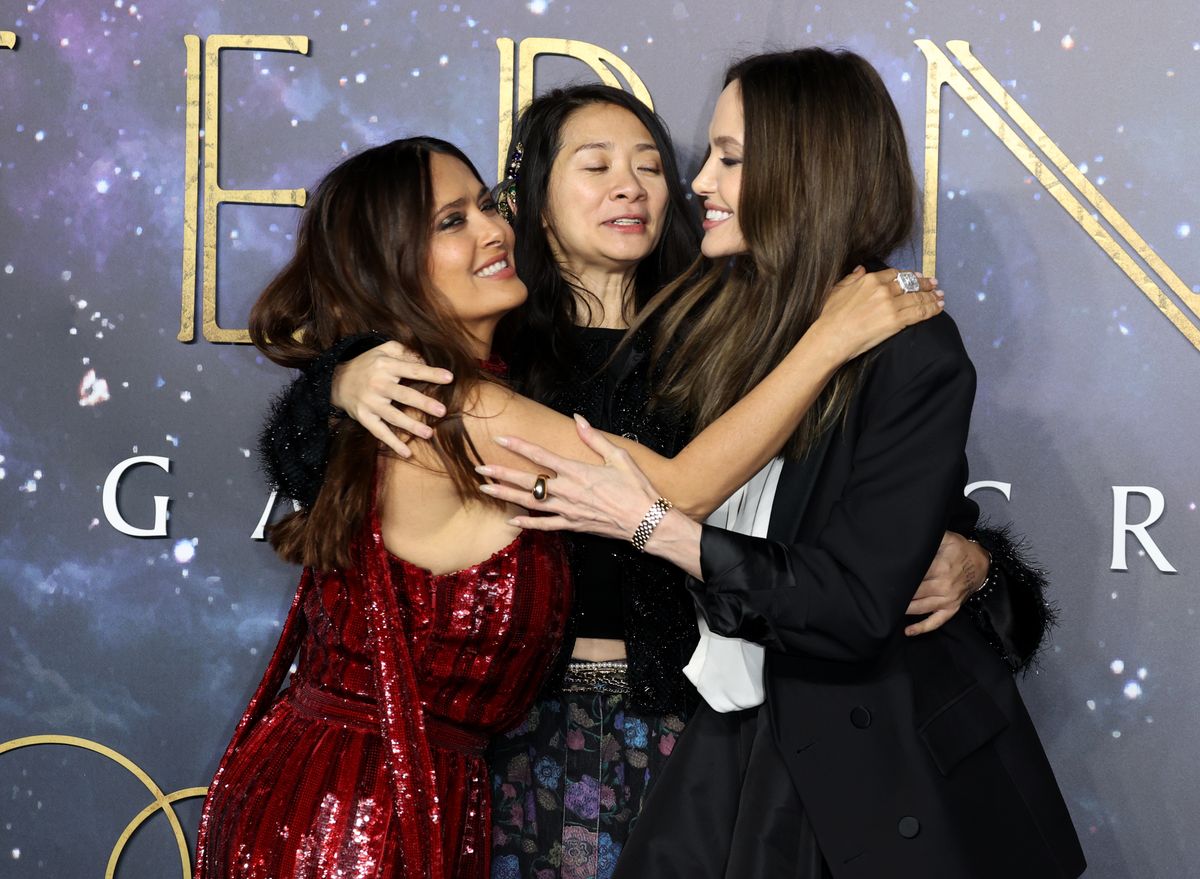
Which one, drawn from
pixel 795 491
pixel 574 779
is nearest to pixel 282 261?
pixel 574 779

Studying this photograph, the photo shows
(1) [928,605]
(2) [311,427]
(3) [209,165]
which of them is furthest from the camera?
(3) [209,165]

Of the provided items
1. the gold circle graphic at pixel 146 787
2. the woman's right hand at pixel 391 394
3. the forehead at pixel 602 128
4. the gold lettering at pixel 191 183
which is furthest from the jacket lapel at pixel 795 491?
the gold circle graphic at pixel 146 787

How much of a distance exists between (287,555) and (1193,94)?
214 centimetres

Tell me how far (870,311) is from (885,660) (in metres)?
0.51

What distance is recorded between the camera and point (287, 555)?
6.83 ft

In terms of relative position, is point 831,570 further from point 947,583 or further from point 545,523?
point 545,523

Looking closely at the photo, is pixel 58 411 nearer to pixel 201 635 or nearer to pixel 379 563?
pixel 201 635

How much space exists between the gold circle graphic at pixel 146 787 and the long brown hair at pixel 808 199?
1.72m

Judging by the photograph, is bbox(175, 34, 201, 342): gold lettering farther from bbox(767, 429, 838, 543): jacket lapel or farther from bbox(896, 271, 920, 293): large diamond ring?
bbox(896, 271, 920, 293): large diamond ring

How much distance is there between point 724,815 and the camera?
1971mm

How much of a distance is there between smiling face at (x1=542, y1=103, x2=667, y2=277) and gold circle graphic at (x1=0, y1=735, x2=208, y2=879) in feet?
5.05

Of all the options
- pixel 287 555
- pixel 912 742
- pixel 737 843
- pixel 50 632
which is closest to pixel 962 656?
pixel 912 742

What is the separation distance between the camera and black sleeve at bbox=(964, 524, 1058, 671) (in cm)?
217

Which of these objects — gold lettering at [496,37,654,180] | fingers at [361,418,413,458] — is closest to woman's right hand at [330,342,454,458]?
fingers at [361,418,413,458]
